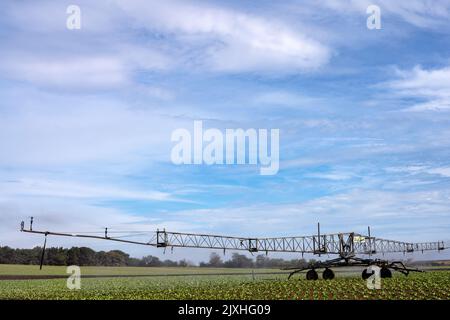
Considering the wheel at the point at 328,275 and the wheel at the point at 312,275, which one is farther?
the wheel at the point at 312,275

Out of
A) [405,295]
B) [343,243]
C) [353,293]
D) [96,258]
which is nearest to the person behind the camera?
[405,295]

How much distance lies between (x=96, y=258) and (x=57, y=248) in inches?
827

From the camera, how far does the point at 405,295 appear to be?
30250 mm

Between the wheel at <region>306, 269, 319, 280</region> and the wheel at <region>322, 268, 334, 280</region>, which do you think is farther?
the wheel at <region>306, 269, 319, 280</region>

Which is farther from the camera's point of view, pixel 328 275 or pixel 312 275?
pixel 312 275
